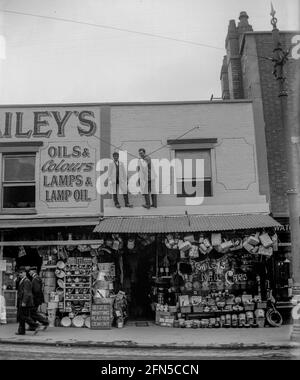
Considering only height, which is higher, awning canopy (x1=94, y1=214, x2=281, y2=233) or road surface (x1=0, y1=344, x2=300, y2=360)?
awning canopy (x1=94, y1=214, x2=281, y2=233)

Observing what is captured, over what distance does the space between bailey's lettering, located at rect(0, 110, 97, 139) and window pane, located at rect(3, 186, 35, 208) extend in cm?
160

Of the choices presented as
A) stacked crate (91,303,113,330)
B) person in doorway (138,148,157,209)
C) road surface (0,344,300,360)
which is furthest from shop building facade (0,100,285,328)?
road surface (0,344,300,360)

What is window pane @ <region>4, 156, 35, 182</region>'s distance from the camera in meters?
14.5

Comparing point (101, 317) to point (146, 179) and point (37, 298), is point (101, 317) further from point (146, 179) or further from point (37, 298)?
point (146, 179)

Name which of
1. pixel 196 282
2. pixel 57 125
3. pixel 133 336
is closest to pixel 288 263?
pixel 196 282

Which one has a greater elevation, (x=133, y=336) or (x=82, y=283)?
(x=82, y=283)

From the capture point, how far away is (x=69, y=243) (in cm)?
1351

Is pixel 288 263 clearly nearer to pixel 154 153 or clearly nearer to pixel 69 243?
pixel 154 153

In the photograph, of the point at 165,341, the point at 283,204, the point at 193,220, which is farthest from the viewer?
the point at 283,204

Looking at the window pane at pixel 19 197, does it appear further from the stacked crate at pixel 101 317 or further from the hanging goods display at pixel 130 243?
the stacked crate at pixel 101 317

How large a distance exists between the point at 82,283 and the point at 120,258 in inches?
52.8

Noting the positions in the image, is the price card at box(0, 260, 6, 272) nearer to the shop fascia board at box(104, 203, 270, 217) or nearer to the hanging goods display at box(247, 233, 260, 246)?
the shop fascia board at box(104, 203, 270, 217)

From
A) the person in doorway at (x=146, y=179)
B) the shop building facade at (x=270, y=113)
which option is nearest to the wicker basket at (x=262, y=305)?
the shop building facade at (x=270, y=113)

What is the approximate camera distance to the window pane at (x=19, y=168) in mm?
14539
